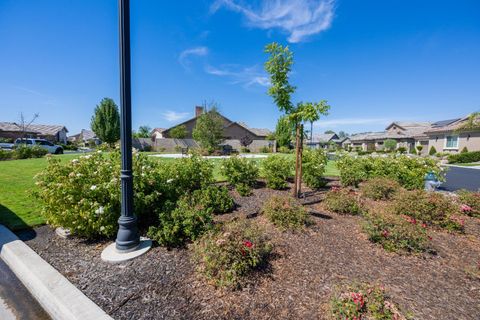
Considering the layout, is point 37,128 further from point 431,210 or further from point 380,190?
point 431,210

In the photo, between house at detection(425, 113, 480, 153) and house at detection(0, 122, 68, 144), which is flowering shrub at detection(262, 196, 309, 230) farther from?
house at detection(0, 122, 68, 144)

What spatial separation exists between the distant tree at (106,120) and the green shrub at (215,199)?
3374cm

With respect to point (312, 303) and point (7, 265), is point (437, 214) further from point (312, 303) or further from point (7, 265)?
point (7, 265)

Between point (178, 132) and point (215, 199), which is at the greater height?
point (178, 132)

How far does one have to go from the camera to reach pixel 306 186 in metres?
7.57

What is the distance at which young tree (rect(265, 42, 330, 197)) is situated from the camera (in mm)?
5246

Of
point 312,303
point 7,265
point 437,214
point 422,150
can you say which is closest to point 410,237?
point 437,214

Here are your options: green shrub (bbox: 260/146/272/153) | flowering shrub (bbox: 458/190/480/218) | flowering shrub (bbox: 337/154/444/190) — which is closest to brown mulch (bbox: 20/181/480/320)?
flowering shrub (bbox: 458/190/480/218)

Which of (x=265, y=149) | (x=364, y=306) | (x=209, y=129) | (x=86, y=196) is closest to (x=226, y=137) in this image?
(x=265, y=149)

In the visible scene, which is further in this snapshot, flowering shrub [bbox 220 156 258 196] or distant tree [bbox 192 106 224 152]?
distant tree [bbox 192 106 224 152]

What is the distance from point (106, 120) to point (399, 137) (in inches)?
1956

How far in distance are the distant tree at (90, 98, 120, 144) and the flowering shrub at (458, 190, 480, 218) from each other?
122ft

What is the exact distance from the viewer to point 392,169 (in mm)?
7945

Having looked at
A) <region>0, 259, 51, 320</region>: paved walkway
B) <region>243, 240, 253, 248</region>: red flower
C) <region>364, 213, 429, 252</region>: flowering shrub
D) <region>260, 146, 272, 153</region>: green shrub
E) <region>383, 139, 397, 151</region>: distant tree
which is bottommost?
<region>0, 259, 51, 320</region>: paved walkway
